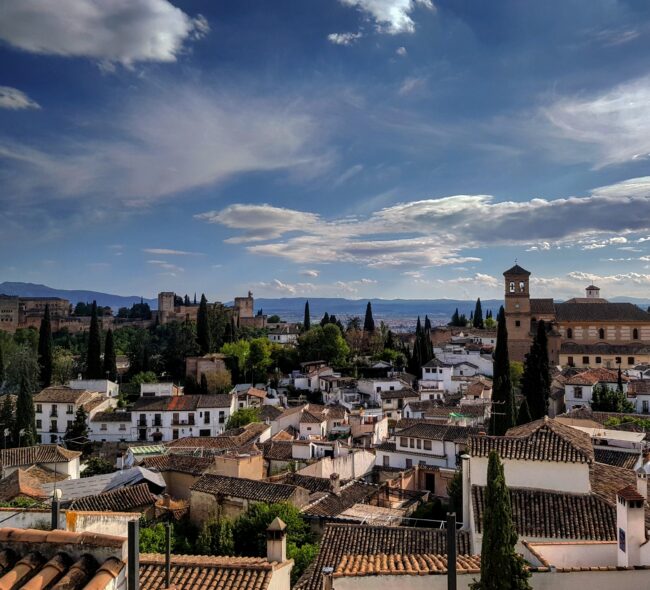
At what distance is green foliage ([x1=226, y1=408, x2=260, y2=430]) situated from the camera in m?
39.0

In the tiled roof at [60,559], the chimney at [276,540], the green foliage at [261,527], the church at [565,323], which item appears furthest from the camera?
the church at [565,323]

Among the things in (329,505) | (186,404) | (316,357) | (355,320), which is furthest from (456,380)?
(329,505)

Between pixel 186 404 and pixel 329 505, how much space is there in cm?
2566

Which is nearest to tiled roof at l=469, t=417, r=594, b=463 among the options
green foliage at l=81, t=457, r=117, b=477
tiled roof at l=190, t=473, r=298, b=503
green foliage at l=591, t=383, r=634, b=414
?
tiled roof at l=190, t=473, r=298, b=503

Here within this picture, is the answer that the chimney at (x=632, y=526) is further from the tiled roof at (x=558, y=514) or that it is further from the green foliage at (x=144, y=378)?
the green foliage at (x=144, y=378)

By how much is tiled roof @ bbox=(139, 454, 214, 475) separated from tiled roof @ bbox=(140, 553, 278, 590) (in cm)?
1484

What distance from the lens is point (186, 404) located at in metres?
41.9

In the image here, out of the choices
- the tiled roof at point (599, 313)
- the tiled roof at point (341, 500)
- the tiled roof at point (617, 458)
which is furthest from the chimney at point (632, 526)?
the tiled roof at point (599, 313)

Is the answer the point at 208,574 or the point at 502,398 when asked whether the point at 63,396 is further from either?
the point at 208,574

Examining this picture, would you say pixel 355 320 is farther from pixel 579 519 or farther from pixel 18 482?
pixel 579 519

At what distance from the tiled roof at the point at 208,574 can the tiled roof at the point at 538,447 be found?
5597 mm

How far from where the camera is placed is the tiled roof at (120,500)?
58.3 ft

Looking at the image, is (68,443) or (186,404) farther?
(186,404)

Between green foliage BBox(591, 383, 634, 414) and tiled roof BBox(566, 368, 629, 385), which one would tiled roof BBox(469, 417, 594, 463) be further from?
tiled roof BBox(566, 368, 629, 385)
